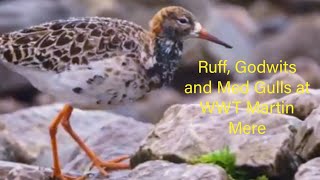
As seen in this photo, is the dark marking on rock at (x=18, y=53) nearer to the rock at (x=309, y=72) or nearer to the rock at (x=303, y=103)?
the rock at (x=303, y=103)

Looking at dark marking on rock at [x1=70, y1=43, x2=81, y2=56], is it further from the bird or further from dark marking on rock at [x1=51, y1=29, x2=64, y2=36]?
dark marking on rock at [x1=51, y1=29, x2=64, y2=36]

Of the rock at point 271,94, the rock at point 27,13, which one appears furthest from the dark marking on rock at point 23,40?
the rock at point 27,13

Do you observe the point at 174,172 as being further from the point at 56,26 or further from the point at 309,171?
the point at 56,26

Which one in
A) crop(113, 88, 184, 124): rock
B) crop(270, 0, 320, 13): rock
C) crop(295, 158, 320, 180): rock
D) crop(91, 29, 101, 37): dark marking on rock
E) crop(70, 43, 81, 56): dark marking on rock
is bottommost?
crop(295, 158, 320, 180): rock

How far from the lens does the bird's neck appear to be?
30.0ft

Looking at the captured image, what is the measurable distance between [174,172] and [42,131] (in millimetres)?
4239

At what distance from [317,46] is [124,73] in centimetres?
1589

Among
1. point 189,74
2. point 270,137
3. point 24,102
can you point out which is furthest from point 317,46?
point 270,137

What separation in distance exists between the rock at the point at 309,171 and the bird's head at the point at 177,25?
177 centimetres

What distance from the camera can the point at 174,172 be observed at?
7965mm

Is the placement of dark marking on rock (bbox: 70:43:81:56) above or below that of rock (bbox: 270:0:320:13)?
below

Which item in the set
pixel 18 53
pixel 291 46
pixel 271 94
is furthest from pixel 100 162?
pixel 291 46

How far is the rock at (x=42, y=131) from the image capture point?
35.4 feet

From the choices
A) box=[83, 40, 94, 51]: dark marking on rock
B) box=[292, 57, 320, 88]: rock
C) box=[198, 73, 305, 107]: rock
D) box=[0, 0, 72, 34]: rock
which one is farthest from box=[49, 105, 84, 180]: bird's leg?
box=[0, 0, 72, 34]: rock
